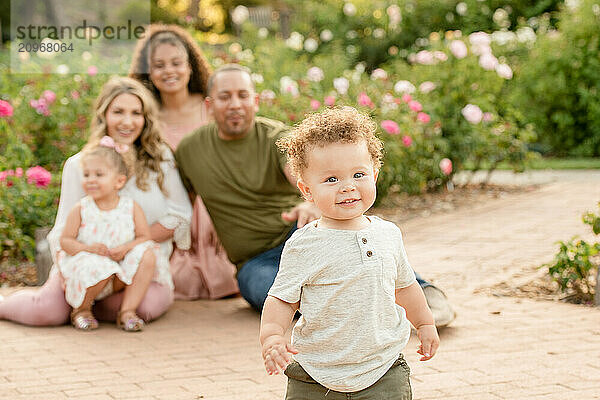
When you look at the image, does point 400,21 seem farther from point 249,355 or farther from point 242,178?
point 249,355

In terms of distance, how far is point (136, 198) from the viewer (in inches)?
203

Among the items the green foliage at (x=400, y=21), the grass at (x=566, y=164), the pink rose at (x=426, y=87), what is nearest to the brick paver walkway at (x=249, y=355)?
the pink rose at (x=426, y=87)

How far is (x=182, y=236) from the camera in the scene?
5.28 m

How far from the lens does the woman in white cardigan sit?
494cm

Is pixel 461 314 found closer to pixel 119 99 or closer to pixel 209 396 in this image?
→ pixel 209 396

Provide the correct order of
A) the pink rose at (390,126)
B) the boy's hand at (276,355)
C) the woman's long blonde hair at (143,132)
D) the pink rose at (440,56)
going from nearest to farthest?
the boy's hand at (276,355) < the woman's long blonde hair at (143,132) < the pink rose at (390,126) < the pink rose at (440,56)

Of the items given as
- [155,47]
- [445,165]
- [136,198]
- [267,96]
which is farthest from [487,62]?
[136,198]

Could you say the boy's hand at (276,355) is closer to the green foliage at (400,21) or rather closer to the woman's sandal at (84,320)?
the woman's sandal at (84,320)

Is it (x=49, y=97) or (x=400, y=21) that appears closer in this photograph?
(x=49, y=97)

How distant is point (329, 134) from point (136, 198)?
8.93ft

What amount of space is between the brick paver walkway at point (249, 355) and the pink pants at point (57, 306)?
65 mm

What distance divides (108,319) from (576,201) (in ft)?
18.0

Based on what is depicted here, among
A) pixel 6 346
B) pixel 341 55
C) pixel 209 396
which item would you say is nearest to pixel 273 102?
pixel 6 346

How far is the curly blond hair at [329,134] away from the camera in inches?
103
